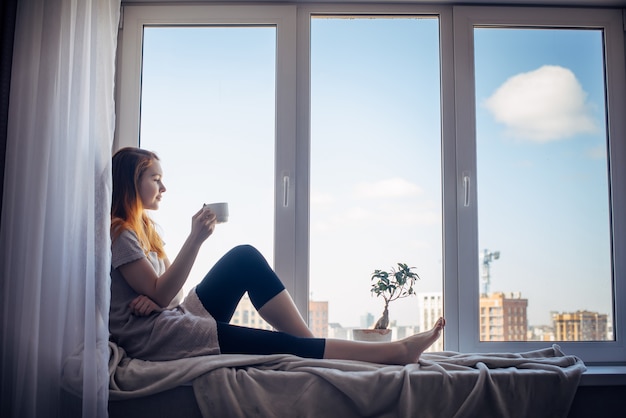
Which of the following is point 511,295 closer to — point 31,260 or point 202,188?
point 202,188

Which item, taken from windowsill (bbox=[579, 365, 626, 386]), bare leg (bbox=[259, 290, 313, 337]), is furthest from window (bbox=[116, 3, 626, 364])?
windowsill (bbox=[579, 365, 626, 386])

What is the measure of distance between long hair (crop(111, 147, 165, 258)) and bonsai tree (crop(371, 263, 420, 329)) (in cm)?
91

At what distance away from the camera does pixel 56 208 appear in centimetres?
178

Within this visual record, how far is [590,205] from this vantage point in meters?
2.81

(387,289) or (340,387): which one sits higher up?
(387,289)

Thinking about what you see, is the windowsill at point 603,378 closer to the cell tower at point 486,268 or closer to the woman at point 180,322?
the woman at point 180,322

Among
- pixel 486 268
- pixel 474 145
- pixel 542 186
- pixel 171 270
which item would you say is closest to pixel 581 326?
pixel 486 268

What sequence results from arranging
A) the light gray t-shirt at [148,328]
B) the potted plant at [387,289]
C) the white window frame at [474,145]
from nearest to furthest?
the light gray t-shirt at [148,328]
the potted plant at [387,289]
the white window frame at [474,145]

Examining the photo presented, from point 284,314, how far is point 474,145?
1.11 m

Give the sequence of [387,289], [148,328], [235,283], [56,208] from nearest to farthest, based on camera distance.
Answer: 1. [56,208]
2. [148,328]
3. [235,283]
4. [387,289]

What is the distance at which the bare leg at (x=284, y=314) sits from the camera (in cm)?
231

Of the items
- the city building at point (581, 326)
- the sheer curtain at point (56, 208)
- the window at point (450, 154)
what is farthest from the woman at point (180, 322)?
the city building at point (581, 326)

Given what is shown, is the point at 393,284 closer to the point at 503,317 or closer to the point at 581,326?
the point at 503,317

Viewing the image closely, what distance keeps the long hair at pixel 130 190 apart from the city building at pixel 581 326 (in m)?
1.68
